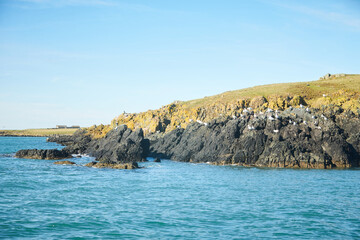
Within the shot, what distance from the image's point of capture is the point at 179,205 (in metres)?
27.5

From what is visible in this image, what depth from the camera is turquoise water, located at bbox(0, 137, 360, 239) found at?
A: 20578 mm

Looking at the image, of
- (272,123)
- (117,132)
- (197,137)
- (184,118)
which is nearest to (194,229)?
(272,123)

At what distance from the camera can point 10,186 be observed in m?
34.3

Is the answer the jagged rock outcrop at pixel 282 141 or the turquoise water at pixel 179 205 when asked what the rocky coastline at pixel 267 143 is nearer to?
the jagged rock outcrop at pixel 282 141

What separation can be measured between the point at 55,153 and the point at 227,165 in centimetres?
3250

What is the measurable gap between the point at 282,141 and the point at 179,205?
31.0 metres

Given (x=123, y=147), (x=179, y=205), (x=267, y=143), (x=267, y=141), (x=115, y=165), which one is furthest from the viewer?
(x=123, y=147)

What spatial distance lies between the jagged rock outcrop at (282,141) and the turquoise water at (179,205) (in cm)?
689

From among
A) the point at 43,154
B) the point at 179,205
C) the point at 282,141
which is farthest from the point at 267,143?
the point at 43,154

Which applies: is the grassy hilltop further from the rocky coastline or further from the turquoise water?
the turquoise water

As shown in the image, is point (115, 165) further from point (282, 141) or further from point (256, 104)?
point (256, 104)

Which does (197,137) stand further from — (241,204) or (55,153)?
(241,204)

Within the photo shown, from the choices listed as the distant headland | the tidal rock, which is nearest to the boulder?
the distant headland

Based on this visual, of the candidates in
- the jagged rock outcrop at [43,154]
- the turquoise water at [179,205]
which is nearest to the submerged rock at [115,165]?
the turquoise water at [179,205]
